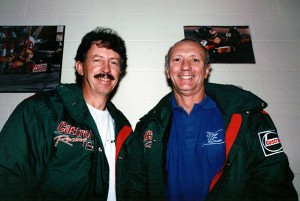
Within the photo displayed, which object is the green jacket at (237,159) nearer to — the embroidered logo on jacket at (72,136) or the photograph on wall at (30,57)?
the embroidered logo on jacket at (72,136)

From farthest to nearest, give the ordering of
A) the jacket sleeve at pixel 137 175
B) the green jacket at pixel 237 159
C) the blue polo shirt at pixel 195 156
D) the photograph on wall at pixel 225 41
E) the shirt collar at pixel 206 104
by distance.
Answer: the photograph on wall at pixel 225 41 < the shirt collar at pixel 206 104 < the jacket sleeve at pixel 137 175 < the blue polo shirt at pixel 195 156 < the green jacket at pixel 237 159

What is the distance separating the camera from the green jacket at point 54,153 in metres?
1.12

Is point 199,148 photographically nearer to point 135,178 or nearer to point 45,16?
point 135,178

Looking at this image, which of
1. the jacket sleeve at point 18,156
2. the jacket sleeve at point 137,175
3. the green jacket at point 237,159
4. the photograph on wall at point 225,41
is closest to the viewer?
the jacket sleeve at point 18,156

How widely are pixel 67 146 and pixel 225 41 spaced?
1.87 meters

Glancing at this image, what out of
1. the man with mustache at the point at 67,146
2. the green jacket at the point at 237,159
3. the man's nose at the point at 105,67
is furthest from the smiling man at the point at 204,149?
the man's nose at the point at 105,67

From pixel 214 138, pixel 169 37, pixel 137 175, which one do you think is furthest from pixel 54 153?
pixel 169 37

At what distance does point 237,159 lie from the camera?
1233 millimetres

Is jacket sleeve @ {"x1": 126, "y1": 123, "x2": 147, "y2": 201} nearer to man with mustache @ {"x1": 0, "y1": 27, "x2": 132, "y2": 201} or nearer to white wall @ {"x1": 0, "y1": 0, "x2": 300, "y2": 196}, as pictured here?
man with mustache @ {"x1": 0, "y1": 27, "x2": 132, "y2": 201}

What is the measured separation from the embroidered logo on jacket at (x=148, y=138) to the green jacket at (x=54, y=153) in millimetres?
222

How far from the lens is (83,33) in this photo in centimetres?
215

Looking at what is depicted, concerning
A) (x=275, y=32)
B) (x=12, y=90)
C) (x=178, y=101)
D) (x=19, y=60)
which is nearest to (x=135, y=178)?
(x=178, y=101)

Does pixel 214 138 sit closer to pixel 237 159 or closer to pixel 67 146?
pixel 237 159

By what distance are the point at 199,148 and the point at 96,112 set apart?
2.81 ft
